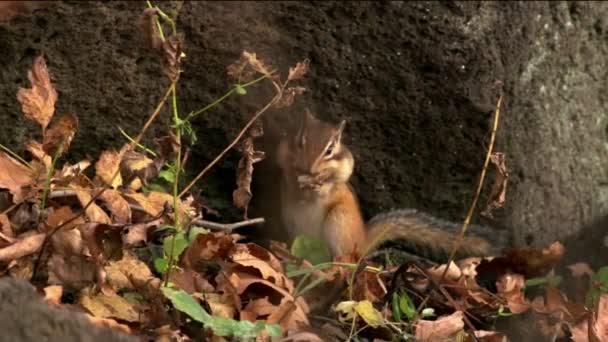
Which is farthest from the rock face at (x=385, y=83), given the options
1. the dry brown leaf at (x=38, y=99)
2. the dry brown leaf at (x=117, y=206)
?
the dry brown leaf at (x=117, y=206)

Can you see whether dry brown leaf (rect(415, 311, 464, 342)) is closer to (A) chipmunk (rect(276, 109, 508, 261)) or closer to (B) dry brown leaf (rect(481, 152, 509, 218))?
(B) dry brown leaf (rect(481, 152, 509, 218))

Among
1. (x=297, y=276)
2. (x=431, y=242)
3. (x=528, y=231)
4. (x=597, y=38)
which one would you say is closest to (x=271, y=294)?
(x=297, y=276)

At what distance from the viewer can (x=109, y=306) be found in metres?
3.36

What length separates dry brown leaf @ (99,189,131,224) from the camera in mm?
3707

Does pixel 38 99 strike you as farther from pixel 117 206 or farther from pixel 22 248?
pixel 22 248

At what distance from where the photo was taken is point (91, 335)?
107 inches

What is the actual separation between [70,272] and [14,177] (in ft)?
1.51

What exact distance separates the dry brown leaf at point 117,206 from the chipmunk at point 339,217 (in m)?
1.18

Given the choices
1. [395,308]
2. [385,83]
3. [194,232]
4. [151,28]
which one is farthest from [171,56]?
[385,83]

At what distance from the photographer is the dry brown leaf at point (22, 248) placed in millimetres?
3326

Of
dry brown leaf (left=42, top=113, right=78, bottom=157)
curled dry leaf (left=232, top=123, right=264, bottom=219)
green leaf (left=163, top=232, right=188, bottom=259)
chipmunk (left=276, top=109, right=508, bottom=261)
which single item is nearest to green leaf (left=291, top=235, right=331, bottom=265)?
chipmunk (left=276, top=109, right=508, bottom=261)

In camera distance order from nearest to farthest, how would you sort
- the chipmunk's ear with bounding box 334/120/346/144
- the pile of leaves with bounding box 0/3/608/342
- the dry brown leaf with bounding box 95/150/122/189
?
the pile of leaves with bounding box 0/3/608/342, the dry brown leaf with bounding box 95/150/122/189, the chipmunk's ear with bounding box 334/120/346/144

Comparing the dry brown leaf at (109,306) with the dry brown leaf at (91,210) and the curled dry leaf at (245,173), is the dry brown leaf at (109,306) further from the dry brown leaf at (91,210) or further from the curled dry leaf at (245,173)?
the curled dry leaf at (245,173)

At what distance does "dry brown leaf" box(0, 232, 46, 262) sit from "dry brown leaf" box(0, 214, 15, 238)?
11cm
